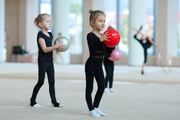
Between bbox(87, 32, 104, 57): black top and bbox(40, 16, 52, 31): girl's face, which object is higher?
bbox(40, 16, 52, 31): girl's face

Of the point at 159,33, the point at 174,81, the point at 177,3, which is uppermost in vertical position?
the point at 177,3

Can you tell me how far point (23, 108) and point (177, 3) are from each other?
24015 mm

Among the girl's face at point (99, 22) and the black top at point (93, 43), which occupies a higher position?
the girl's face at point (99, 22)

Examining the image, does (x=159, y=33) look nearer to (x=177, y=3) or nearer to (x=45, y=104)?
(x=177, y=3)

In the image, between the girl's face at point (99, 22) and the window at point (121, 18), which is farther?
the window at point (121, 18)

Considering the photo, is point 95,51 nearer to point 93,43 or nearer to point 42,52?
point 93,43

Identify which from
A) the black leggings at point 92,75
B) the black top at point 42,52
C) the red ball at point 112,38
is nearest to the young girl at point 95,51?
the black leggings at point 92,75

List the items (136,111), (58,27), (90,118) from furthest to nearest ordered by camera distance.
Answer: (58,27), (136,111), (90,118)

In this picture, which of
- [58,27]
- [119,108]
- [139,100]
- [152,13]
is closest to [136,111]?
[119,108]

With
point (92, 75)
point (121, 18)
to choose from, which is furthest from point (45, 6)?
point (92, 75)

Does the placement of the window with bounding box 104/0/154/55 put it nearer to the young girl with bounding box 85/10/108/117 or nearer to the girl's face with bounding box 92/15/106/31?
the young girl with bounding box 85/10/108/117

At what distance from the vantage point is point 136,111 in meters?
7.01

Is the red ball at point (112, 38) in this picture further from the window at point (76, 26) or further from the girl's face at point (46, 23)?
the window at point (76, 26)

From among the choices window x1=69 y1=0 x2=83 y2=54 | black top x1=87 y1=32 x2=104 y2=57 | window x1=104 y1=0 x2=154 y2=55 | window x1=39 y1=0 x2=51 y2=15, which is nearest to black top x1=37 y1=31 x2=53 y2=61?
black top x1=87 y1=32 x2=104 y2=57
